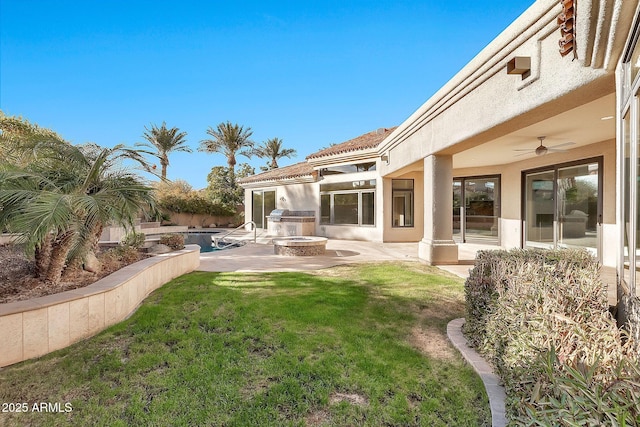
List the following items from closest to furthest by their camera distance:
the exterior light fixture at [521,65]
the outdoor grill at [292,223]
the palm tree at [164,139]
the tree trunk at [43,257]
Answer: the exterior light fixture at [521,65] < the tree trunk at [43,257] < the outdoor grill at [292,223] < the palm tree at [164,139]

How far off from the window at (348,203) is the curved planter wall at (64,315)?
41.3ft

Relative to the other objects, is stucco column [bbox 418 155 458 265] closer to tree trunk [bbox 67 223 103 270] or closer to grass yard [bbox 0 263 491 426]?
grass yard [bbox 0 263 491 426]

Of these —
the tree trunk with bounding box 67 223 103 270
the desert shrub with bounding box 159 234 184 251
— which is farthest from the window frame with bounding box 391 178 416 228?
the tree trunk with bounding box 67 223 103 270

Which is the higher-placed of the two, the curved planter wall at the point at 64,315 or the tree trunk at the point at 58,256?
the tree trunk at the point at 58,256

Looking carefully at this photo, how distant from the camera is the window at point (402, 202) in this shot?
16.6m

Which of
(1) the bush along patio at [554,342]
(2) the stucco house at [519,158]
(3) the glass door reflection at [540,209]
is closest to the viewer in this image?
(1) the bush along patio at [554,342]

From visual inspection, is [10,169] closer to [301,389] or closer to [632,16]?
[301,389]

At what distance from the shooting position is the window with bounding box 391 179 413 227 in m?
16.6

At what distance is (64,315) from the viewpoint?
4598 mm

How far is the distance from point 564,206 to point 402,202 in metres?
7.12

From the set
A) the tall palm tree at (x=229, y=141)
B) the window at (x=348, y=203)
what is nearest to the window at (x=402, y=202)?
the window at (x=348, y=203)

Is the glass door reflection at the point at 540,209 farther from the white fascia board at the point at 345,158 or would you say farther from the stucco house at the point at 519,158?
the white fascia board at the point at 345,158

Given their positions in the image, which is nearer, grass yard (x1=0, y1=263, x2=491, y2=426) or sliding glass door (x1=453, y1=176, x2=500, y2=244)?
grass yard (x1=0, y1=263, x2=491, y2=426)

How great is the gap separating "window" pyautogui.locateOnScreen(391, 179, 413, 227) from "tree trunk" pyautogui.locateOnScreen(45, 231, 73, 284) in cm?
1372
